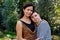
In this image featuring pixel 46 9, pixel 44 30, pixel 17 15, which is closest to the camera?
pixel 44 30

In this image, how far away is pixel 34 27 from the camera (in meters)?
3.17

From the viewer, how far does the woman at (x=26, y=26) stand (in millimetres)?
3070

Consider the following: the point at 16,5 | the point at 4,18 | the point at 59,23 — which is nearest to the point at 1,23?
the point at 4,18

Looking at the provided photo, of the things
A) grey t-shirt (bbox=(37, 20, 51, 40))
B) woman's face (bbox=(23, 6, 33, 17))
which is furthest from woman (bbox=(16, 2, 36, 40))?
grey t-shirt (bbox=(37, 20, 51, 40))

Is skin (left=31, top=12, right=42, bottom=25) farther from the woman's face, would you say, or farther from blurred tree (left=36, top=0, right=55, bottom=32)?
blurred tree (left=36, top=0, right=55, bottom=32)

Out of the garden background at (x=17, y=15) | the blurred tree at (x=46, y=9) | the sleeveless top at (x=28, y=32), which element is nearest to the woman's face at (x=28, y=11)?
the sleeveless top at (x=28, y=32)

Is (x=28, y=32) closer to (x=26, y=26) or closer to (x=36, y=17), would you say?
(x=26, y=26)

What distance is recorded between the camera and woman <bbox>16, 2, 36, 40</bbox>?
10.1 ft

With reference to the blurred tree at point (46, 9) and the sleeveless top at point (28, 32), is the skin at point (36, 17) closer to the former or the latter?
the sleeveless top at point (28, 32)

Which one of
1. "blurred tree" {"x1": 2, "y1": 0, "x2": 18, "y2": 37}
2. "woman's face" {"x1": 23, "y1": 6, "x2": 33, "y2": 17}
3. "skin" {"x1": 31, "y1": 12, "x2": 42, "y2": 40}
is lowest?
"blurred tree" {"x1": 2, "y1": 0, "x2": 18, "y2": 37}

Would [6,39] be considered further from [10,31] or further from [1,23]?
[1,23]

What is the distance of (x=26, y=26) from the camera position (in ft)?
10.2

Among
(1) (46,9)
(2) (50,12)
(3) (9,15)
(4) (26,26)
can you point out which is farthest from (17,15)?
(4) (26,26)

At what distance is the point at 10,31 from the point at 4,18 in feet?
2.88
